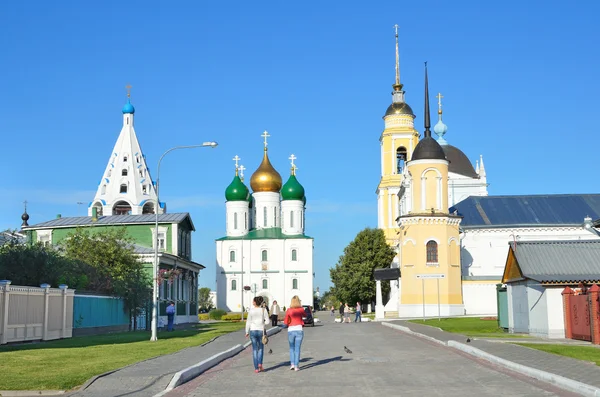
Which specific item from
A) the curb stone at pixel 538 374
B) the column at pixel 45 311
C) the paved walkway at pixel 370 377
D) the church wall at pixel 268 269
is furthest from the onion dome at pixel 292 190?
the paved walkway at pixel 370 377

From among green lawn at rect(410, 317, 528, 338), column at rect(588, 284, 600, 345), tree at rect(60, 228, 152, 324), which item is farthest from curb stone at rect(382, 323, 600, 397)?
tree at rect(60, 228, 152, 324)

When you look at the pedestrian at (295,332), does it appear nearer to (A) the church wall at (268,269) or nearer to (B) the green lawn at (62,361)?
(B) the green lawn at (62,361)

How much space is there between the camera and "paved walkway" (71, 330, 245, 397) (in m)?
13.2

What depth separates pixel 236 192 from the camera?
95125 millimetres

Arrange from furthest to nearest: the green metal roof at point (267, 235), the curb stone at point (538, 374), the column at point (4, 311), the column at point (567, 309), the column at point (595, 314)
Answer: the green metal roof at point (267, 235) < the column at point (567, 309) < the column at point (4, 311) < the column at point (595, 314) < the curb stone at point (538, 374)

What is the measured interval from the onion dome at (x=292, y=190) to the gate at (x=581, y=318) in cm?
6771

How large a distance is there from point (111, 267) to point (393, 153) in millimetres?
45473

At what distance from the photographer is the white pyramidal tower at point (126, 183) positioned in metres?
72.2

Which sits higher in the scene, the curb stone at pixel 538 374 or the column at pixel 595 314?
the column at pixel 595 314

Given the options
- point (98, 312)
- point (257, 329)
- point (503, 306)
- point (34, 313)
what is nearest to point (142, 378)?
point (257, 329)

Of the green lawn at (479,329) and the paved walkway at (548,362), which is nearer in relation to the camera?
the paved walkway at (548,362)

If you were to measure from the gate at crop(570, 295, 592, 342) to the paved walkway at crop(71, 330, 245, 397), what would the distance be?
12309mm

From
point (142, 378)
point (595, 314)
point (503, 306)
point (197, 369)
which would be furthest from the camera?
point (503, 306)

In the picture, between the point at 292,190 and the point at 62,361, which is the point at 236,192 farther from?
the point at 62,361
